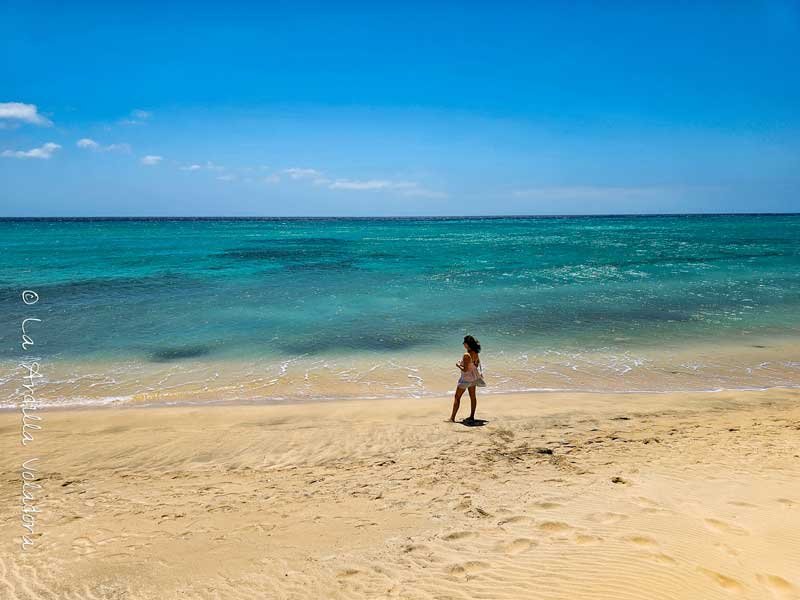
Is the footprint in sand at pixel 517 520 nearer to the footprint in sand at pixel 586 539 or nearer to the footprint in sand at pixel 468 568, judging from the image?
the footprint in sand at pixel 586 539

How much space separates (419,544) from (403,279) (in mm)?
23922

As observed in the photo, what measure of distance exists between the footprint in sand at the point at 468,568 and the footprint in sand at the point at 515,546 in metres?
0.28

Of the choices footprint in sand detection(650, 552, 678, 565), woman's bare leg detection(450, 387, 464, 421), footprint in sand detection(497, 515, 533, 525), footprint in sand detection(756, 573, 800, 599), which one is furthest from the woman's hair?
footprint in sand detection(756, 573, 800, 599)

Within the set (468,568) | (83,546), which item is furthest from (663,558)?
(83,546)

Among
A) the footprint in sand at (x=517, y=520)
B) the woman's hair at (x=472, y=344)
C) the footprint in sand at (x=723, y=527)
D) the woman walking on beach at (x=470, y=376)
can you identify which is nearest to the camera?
the footprint in sand at (x=723, y=527)

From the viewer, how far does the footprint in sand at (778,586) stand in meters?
4.14

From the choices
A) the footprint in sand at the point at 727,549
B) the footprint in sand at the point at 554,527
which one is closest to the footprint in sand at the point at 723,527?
the footprint in sand at the point at 727,549

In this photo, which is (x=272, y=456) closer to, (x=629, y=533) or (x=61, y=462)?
(x=61, y=462)

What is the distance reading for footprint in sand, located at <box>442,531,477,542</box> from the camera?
5109 millimetres

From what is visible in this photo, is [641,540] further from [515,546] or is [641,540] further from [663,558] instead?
[515,546]

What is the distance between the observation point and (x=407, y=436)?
815 centimetres

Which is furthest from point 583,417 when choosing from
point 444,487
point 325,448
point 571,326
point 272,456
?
point 571,326

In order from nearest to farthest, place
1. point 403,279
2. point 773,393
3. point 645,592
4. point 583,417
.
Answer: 1. point 645,592
2. point 583,417
3. point 773,393
4. point 403,279

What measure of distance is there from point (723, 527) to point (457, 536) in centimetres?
274
